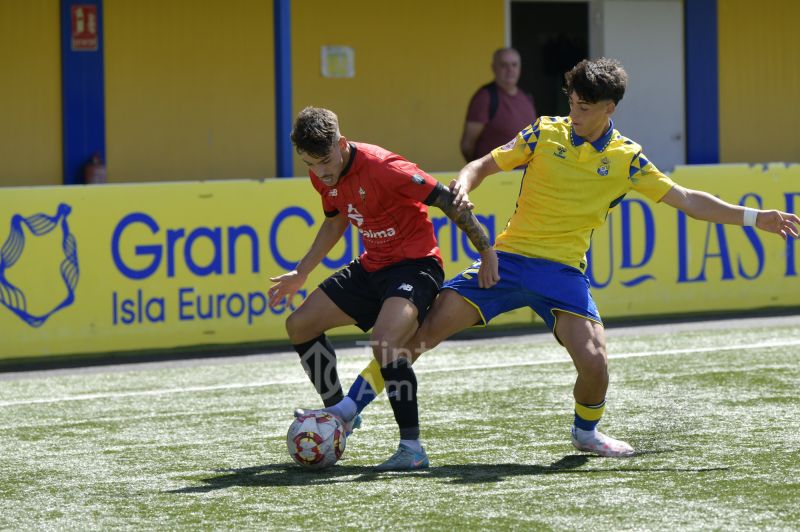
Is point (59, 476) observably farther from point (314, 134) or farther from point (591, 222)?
point (591, 222)

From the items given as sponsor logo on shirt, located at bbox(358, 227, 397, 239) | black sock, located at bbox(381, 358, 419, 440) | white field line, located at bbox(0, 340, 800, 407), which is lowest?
white field line, located at bbox(0, 340, 800, 407)

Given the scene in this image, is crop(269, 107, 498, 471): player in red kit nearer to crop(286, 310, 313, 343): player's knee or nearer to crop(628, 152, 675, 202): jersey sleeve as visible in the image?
crop(286, 310, 313, 343): player's knee

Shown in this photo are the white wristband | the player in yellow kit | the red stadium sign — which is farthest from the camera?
the red stadium sign

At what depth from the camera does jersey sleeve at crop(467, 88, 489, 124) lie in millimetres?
11945

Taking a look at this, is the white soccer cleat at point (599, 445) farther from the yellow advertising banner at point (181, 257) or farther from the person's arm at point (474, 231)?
the yellow advertising banner at point (181, 257)

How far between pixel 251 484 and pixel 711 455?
2.01m

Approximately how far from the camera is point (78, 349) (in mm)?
10055

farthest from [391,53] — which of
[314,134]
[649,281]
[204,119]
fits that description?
[314,134]

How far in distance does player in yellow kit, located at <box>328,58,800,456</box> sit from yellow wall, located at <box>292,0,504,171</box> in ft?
26.6

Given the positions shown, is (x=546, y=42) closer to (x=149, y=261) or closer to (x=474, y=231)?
(x=149, y=261)

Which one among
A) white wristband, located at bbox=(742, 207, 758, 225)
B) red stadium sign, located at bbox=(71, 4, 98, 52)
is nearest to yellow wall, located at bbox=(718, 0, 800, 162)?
red stadium sign, located at bbox=(71, 4, 98, 52)

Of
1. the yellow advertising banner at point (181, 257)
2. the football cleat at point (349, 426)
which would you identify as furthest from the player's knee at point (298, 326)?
the yellow advertising banner at point (181, 257)

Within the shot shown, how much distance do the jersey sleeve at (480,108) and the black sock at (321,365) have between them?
5.51m

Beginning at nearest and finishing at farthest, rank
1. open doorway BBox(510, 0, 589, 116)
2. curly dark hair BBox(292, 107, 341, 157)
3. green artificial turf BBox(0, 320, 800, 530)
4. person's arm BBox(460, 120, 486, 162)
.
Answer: green artificial turf BBox(0, 320, 800, 530) < curly dark hair BBox(292, 107, 341, 157) < person's arm BBox(460, 120, 486, 162) < open doorway BBox(510, 0, 589, 116)
